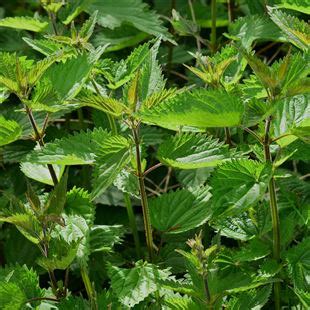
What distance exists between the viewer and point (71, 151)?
3.79 ft

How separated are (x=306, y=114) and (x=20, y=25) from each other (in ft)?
2.32

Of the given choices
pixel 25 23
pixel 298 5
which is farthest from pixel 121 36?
pixel 298 5

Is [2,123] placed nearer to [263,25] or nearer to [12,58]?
[12,58]

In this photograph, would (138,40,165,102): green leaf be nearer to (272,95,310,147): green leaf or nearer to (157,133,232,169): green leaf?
(157,133,232,169): green leaf

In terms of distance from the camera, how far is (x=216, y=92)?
3.34 ft

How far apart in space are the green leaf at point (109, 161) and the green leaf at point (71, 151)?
0.02m

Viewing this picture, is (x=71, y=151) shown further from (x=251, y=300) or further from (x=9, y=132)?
(x=251, y=300)

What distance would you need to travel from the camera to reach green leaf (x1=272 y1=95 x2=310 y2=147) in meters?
1.05

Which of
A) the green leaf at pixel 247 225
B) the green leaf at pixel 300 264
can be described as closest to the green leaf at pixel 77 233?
the green leaf at pixel 247 225

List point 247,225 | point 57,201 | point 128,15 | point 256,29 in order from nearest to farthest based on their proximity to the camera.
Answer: point 57,201
point 247,225
point 256,29
point 128,15

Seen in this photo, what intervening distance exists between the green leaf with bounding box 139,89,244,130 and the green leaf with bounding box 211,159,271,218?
0.27ft

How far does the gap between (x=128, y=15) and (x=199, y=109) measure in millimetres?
757

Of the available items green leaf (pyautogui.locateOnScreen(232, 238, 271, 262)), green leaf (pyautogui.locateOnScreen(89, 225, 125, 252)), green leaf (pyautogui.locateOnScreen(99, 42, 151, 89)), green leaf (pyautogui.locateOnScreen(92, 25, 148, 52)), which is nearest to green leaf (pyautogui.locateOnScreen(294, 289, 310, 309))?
green leaf (pyautogui.locateOnScreen(232, 238, 271, 262))

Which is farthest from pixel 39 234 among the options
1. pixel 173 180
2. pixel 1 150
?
pixel 173 180
